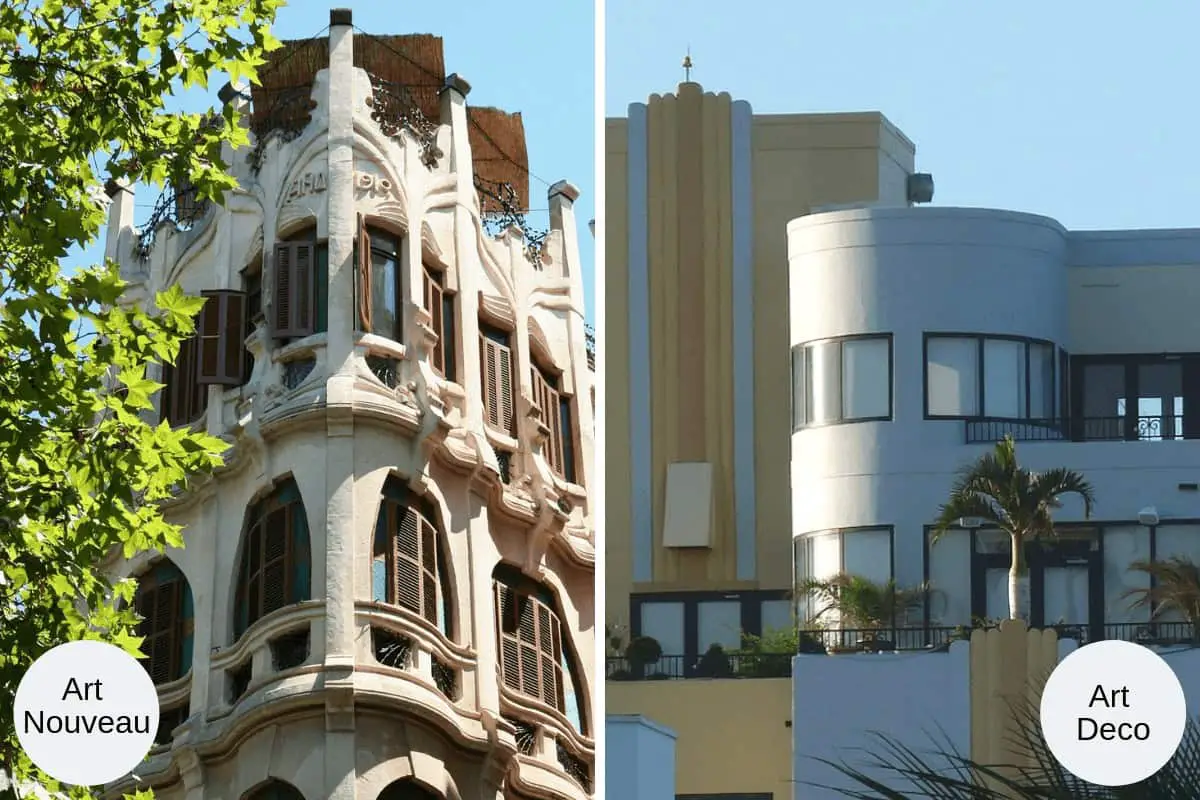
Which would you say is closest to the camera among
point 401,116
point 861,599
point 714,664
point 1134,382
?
point 401,116

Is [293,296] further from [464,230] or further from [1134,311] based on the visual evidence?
[1134,311]

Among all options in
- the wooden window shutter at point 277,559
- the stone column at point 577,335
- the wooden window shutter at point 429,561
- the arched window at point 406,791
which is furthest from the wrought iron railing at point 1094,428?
the wooden window shutter at point 277,559

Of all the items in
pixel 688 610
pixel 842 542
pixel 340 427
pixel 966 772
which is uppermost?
pixel 340 427

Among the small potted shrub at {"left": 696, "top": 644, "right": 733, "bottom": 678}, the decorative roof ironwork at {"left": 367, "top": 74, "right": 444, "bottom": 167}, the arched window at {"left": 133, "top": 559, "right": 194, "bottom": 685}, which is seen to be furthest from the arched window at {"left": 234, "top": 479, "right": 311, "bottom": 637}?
the small potted shrub at {"left": 696, "top": 644, "right": 733, "bottom": 678}

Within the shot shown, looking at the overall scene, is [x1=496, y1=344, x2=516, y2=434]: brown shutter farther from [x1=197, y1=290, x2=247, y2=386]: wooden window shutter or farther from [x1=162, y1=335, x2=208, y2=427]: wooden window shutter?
[x1=162, y1=335, x2=208, y2=427]: wooden window shutter

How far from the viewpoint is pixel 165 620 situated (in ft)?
38.2

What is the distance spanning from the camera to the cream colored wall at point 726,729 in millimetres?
12203

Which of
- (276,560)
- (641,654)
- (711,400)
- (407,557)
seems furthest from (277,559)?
(711,400)

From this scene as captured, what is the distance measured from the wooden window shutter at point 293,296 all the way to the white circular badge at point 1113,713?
290 cm

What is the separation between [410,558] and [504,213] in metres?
1.30

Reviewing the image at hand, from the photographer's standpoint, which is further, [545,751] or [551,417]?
[551,417]

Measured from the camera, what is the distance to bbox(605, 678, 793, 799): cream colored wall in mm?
12203

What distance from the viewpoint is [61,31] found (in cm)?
1177

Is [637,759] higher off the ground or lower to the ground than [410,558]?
lower
